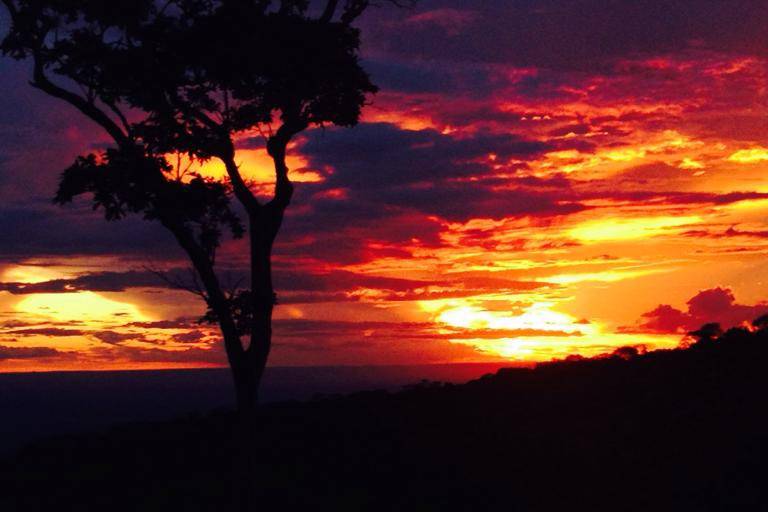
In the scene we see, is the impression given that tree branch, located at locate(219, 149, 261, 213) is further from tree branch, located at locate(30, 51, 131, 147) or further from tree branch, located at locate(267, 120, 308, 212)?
tree branch, located at locate(30, 51, 131, 147)

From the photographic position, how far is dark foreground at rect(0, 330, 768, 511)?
22.9m

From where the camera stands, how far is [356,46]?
24.5m

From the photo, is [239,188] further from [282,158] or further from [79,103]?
[79,103]

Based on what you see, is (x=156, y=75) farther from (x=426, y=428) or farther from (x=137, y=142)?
(x=426, y=428)

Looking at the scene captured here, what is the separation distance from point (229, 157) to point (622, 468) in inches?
476

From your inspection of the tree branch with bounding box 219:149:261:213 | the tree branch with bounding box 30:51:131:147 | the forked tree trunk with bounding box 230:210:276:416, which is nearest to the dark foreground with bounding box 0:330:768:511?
the forked tree trunk with bounding box 230:210:276:416

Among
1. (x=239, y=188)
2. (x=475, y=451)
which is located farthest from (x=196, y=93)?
(x=475, y=451)

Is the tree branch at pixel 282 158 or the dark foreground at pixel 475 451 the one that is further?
the tree branch at pixel 282 158

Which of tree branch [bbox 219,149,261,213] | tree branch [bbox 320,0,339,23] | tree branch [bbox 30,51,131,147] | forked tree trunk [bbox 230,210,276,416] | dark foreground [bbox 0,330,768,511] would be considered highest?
tree branch [bbox 320,0,339,23]

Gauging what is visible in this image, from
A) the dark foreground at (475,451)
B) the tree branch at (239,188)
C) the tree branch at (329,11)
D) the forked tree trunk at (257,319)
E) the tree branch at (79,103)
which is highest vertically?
the tree branch at (329,11)

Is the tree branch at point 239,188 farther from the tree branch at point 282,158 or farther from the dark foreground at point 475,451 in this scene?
the dark foreground at point 475,451

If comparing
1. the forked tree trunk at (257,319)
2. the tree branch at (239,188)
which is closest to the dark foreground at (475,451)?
the forked tree trunk at (257,319)

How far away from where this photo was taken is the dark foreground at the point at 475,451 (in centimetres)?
2286

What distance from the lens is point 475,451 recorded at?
84.2ft
